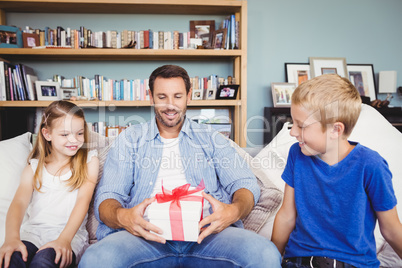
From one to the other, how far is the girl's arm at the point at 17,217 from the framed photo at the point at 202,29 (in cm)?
240

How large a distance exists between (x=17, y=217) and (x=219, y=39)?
2.52m

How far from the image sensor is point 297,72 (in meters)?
3.44

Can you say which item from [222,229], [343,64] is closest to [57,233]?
[222,229]

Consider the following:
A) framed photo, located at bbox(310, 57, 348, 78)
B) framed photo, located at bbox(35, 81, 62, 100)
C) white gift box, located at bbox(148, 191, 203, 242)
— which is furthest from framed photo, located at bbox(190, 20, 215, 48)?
white gift box, located at bbox(148, 191, 203, 242)

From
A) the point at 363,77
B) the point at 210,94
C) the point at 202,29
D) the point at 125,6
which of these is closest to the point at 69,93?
the point at 125,6

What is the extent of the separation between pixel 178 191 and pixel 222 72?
262cm

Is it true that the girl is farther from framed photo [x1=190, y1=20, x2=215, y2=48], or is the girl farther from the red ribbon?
framed photo [x1=190, y1=20, x2=215, y2=48]

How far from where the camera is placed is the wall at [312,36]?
342 centimetres

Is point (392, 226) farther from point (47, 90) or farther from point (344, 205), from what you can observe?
point (47, 90)

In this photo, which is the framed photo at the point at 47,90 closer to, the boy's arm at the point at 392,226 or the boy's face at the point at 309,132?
the boy's face at the point at 309,132

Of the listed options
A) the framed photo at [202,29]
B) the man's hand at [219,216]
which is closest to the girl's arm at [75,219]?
the man's hand at [219,216]

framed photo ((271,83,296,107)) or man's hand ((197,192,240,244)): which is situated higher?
framed photo ((271,83,296,107))

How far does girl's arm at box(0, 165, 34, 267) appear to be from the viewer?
0.97 metres

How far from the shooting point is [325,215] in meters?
0.90
